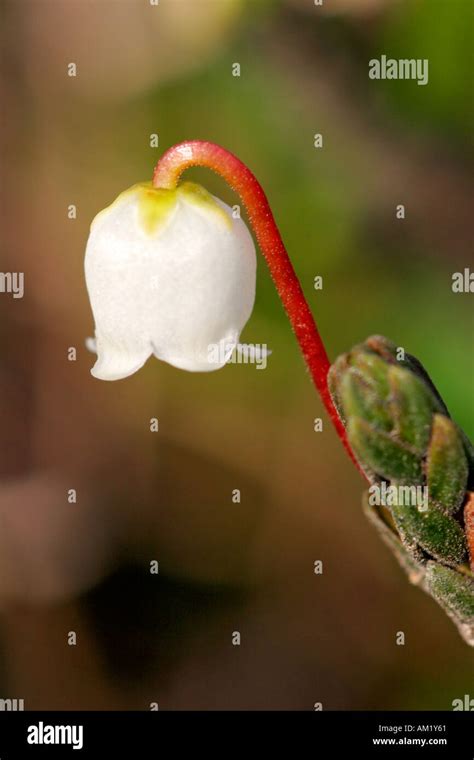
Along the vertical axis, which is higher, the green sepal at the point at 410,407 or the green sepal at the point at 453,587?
the green sepal at the point at 410,407

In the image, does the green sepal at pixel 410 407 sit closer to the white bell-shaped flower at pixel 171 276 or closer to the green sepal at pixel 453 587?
the green sepal at pixel 453 587

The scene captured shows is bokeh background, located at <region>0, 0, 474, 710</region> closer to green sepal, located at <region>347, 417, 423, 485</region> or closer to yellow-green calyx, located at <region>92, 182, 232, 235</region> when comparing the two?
yellow-green calyx, located at <region>92, 182, 232, 235</region>

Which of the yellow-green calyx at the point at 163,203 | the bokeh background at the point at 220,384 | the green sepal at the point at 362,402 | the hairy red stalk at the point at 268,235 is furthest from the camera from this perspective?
the bokeh background at the point at 220,384

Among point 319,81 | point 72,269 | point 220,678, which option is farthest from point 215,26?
point 220,678

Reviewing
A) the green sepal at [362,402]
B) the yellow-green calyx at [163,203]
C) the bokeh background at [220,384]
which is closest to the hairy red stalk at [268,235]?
the yellow-green calyx at [163,203]

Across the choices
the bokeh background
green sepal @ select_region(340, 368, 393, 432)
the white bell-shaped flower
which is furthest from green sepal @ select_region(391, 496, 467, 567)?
the bokeh background

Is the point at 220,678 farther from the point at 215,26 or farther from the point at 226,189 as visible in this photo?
the point at 215,26
